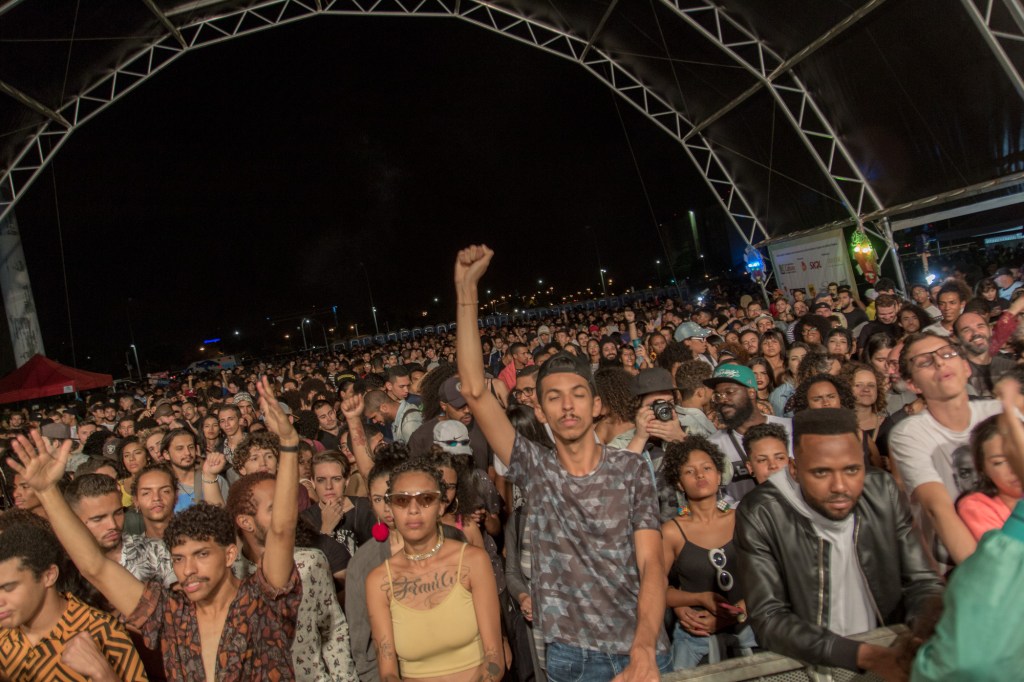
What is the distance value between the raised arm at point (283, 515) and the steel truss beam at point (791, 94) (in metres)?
13.5

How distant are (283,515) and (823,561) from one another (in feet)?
6.43

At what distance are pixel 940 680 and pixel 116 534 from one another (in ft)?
12.4

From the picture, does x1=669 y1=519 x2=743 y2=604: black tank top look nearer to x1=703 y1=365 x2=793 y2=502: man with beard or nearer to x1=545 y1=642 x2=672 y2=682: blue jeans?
x1=703 y1=365 x2=793 y2=502: man with beard

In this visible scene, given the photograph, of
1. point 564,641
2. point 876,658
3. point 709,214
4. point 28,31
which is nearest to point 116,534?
point 564,641

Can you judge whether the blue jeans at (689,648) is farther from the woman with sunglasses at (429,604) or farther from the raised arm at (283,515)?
the raised arm at (283,515)

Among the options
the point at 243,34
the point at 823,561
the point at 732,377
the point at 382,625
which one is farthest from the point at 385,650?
the point at 243,34

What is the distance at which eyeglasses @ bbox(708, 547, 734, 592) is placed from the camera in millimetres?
3219

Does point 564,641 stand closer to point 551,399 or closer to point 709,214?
point 551,399

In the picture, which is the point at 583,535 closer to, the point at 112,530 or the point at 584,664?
the point at 584,664

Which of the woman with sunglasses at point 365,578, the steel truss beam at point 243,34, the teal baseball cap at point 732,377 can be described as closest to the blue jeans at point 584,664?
the woman with sunglasses at point 365,578

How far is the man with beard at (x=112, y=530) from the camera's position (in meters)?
3.48

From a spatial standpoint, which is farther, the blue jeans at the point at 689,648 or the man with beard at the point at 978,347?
the man with beard at the point at 978,347

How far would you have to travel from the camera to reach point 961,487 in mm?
2635

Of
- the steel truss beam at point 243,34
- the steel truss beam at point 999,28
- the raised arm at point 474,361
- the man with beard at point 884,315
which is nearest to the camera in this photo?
the raised arm at point 474,361
